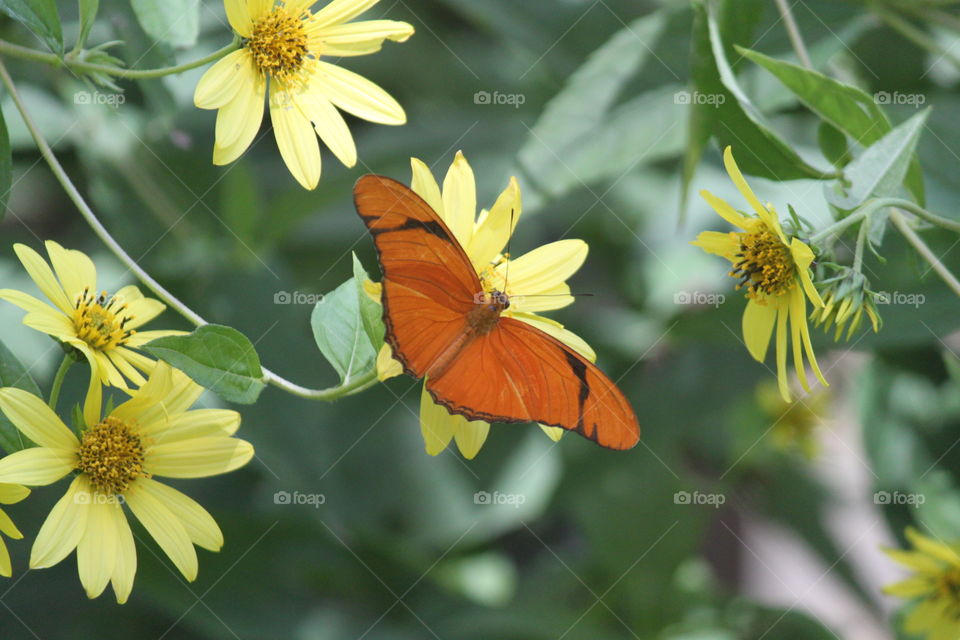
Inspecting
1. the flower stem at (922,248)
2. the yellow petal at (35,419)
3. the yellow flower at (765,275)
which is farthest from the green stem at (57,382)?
the flower stem at (922,248)

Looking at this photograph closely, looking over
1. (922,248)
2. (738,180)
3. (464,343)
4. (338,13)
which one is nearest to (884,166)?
(922,248)

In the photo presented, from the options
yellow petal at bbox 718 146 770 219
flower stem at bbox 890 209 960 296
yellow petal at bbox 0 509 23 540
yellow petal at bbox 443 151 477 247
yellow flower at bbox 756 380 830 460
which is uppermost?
yellow flower at bbox 756 380 830 460

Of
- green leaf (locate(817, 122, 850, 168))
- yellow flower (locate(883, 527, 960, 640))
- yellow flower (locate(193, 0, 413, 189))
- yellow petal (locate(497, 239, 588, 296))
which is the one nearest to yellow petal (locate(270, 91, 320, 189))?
yellow flower (locate(193, 0, 413, 189))

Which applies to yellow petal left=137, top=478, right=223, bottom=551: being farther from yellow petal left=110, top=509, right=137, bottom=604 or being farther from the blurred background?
the blurred background

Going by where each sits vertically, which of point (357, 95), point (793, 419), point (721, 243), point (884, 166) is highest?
point (793, 419)

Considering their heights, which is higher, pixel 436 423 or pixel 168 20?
pixel 168 20

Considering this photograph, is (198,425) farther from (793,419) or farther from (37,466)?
(793,419)

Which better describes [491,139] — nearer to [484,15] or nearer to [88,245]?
[484,15]
